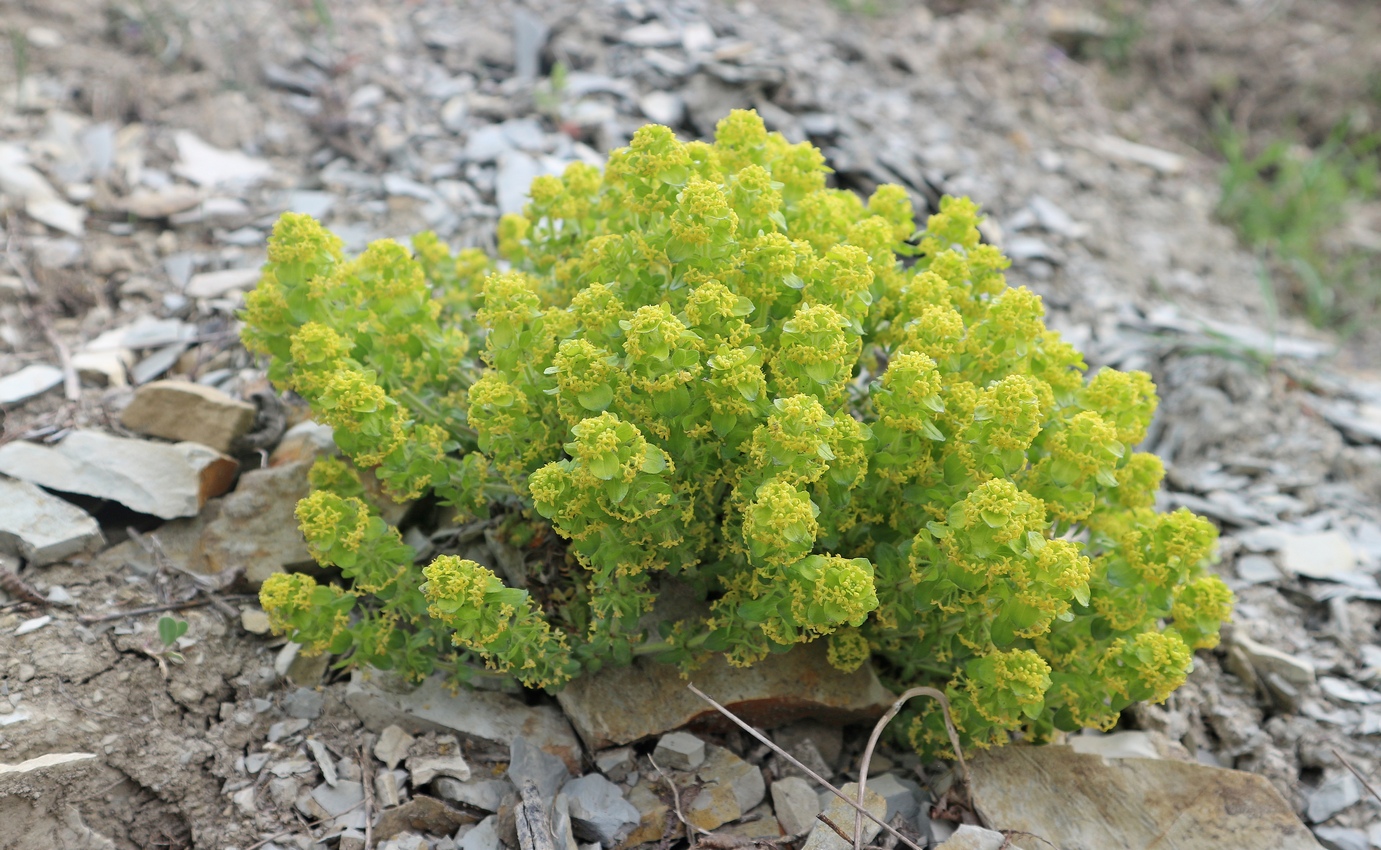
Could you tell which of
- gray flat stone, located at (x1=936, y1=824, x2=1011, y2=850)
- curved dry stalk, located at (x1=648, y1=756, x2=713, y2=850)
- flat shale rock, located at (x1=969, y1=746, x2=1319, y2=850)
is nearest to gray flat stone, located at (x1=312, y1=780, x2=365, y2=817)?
curved dry stalk, located at (x1=648, y1=756, x2=713, y2=850)

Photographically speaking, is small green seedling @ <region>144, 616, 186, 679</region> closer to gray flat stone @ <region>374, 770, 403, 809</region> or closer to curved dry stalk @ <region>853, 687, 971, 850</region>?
gray flat stone @ <region>374, 770, 403, 809</region>

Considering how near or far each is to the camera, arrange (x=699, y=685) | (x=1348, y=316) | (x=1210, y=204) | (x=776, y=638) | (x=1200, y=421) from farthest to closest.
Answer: (x=1210, y=204)
(x=1348, y=316)
(x=1200, y=421)
(x=699, y=685)
(x=776, y=638)

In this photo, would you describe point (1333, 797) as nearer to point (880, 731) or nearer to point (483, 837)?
point (880, 731)

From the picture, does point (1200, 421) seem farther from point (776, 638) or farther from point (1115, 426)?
point (776, 638)

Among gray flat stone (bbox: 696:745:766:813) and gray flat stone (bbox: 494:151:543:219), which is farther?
gray flat stone (bbox: 494:151:543:219)

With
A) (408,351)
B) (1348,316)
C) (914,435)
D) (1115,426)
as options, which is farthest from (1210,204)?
(408,351)
